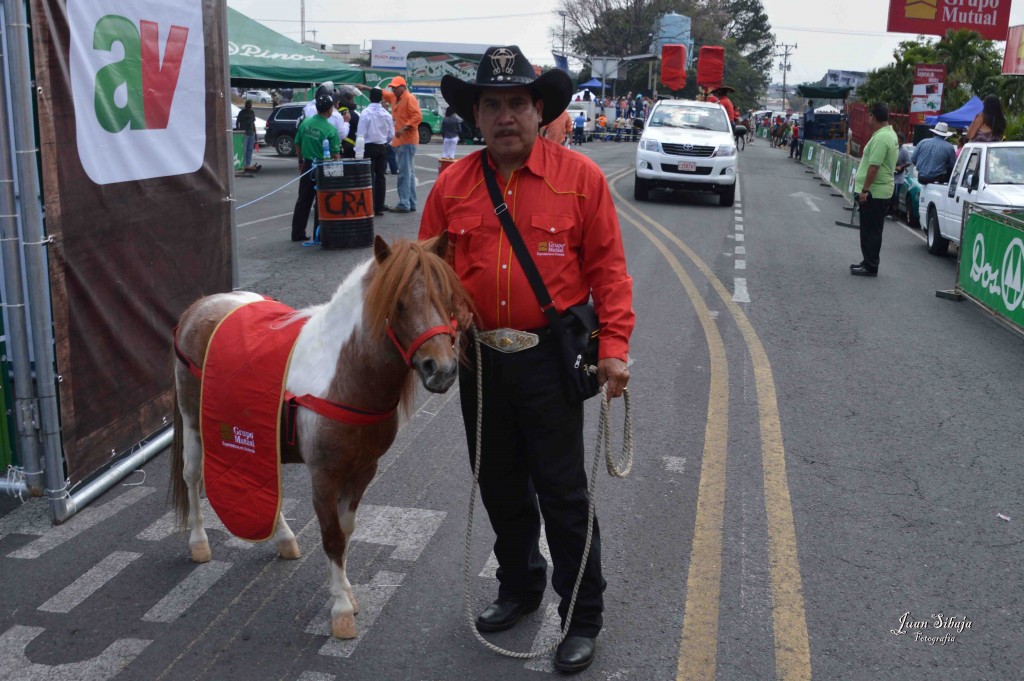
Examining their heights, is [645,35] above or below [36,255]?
above

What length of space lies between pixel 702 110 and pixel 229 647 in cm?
1863

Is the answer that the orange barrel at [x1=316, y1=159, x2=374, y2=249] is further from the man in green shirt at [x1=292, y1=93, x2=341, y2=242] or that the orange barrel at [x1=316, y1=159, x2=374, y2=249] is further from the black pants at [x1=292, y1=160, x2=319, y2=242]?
the man in green shirt at [x1=292, y1=93, x2=341, y2=242]

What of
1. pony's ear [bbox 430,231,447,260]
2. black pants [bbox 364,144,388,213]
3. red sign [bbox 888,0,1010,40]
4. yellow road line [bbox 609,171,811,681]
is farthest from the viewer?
red sign [bbox 888,0,1010,40]

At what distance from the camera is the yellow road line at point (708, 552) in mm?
3686

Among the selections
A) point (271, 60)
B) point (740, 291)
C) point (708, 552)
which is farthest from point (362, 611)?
point (271, 60)

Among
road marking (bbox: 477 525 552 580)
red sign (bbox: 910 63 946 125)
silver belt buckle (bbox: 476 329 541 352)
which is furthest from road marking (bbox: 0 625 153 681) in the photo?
red sign (bbox: 910 63 946 125)

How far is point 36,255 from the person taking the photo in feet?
15.1

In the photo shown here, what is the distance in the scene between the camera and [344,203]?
499 inches

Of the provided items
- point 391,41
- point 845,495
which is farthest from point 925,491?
point 391,41

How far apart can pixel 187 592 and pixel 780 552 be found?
2806 millimetres

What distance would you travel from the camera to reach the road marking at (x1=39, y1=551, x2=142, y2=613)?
159 inches

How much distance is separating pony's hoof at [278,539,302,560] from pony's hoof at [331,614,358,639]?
0.77 metres

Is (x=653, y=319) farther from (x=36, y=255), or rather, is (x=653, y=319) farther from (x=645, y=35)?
(x=645, y=35)

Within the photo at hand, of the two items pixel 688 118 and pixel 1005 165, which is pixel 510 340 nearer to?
pixel 1005 165
